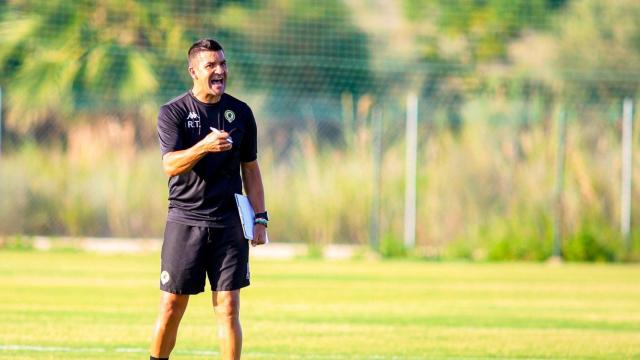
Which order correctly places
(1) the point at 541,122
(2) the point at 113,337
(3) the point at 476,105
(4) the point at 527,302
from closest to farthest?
(2) the point at 113,337
(4) the point at 527,302
(1) the point at 541,122
(3) the point at 476,105

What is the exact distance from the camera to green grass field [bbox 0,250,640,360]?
11938 millimetres

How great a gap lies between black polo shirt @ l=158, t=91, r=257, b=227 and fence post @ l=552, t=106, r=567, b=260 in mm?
→ 16617

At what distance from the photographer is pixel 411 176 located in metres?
26.0

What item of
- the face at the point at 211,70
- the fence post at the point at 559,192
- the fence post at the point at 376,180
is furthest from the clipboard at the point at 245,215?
the fence post at the point at 559,192

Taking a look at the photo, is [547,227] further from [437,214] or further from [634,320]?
[634,320]

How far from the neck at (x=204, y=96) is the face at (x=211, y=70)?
4 centimetres

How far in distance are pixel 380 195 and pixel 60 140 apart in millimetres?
5962

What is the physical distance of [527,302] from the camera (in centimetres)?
1709

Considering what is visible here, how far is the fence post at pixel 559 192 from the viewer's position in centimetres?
2539

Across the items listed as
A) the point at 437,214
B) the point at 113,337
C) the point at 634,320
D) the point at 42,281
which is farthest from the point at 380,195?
the point at 113,337

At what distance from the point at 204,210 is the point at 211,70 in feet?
2.74

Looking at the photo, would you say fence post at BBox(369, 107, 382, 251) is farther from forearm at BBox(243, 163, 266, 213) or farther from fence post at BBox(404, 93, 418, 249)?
forearm at BBox(243, 163, 266, 213)

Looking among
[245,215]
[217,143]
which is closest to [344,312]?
[245,215]

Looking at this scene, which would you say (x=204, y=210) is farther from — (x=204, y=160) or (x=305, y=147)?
(x=305, y=147)
